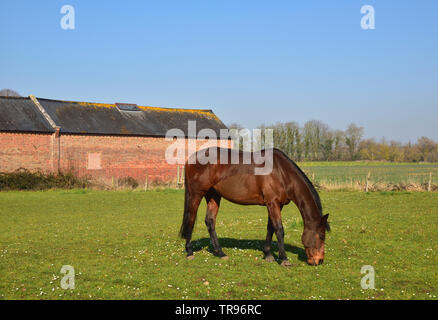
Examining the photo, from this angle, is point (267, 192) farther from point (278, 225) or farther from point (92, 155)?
point (92, 155)

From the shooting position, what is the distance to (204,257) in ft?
28.7

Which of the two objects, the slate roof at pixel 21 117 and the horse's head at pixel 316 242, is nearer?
the horse's head at pixel 316 242

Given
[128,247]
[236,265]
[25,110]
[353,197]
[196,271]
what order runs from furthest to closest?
[25,110] < [353,197] < [128,247] < [236,265] < [196,271]

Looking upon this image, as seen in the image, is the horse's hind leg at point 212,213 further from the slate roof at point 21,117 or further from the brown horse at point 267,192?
the slate roof at point 21,117

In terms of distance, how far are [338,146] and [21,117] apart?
203 ft

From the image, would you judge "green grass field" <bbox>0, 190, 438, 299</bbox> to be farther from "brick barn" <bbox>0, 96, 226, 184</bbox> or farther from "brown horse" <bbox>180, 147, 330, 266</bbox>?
"brick barn" <bbox>0, 96, 226, 184</bbox>

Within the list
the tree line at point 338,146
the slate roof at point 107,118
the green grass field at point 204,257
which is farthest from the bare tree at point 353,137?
the green grass field at point 204,257

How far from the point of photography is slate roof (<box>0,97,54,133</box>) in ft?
96.5

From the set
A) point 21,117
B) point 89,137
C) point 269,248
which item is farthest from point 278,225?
point 21,117

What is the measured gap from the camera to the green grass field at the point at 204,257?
6270 mm

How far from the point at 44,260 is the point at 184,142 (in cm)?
2864
